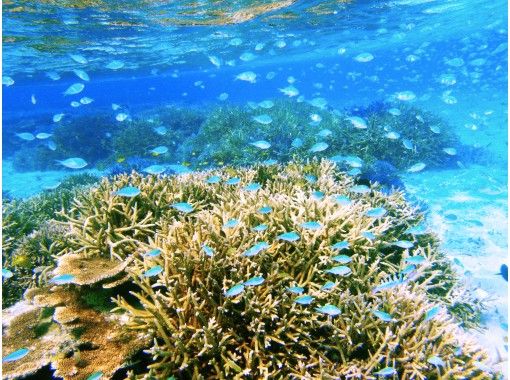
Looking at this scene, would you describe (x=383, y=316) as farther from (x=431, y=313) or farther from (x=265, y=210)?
(x=265, y=210)

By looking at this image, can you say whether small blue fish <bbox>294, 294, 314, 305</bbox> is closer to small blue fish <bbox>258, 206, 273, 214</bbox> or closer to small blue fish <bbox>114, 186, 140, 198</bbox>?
small blue fish <bbox>258, 206, 273, 214</bbox>

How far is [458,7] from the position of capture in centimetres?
2956

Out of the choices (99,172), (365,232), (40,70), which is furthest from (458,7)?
(40,70)

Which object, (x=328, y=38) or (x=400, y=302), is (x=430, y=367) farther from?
(x=328, y=38)

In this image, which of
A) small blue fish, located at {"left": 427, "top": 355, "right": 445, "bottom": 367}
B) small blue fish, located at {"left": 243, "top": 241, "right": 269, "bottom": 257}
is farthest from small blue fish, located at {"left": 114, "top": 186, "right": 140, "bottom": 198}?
small blue fish, located at {"left": 427, "top": 355, "right": 445, "bottom": 367}

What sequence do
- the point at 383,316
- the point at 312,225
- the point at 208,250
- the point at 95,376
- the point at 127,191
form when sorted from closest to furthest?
the point at 95,376
the point at 383,316
the point at 208,250
the point at 312,225
the point at 127,191

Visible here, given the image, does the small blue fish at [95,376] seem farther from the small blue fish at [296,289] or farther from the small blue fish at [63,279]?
the small blue fish at [296,289]

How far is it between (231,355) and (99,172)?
1717 cm

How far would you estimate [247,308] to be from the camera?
343 centimetres

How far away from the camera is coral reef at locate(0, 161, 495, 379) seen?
3287 mm

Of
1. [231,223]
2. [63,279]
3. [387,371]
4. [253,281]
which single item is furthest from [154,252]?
[387,371]

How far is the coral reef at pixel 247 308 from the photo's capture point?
3287mm

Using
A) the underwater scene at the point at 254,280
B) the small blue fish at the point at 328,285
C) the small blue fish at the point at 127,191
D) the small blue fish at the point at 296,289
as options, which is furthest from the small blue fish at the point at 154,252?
the small blue fish at the point at 328,285

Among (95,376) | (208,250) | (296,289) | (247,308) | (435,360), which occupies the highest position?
(208,250)
